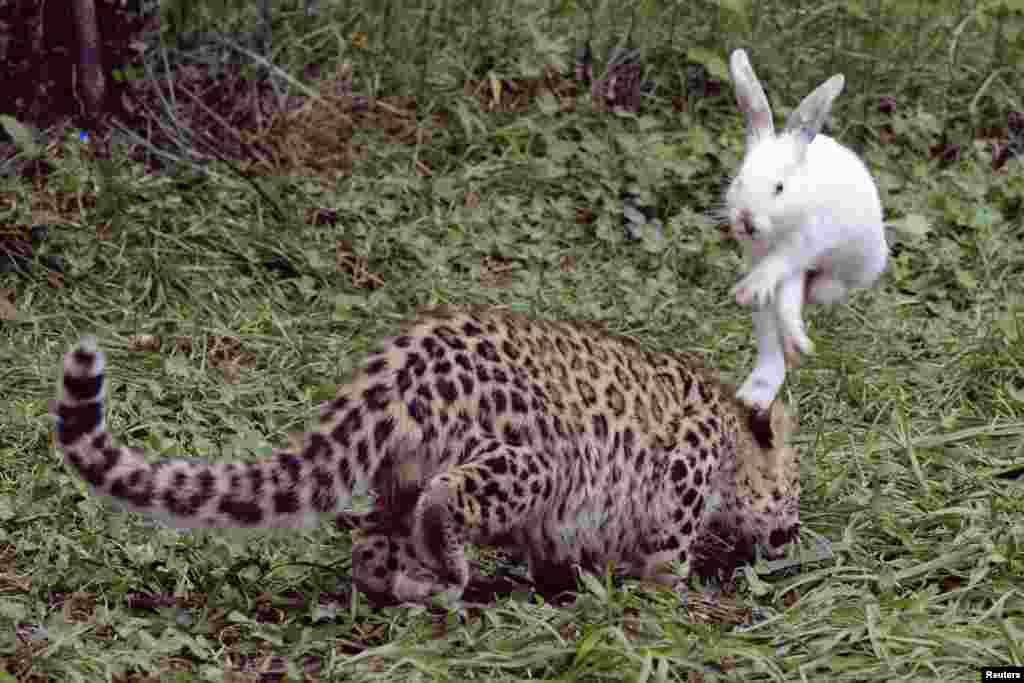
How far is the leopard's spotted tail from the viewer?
469cm

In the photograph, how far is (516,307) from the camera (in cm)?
792

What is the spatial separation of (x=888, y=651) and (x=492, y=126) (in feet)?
16.2

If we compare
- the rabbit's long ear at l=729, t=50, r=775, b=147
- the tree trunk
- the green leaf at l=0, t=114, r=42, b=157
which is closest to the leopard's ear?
the rabbit's long ear at l=729, t=50, r=775, b=147

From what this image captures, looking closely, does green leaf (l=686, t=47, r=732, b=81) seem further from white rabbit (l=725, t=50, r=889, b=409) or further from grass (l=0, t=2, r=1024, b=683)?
white rabbit (l=725, t=50, r=889, b=409)

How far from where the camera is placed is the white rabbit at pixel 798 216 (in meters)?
5.58

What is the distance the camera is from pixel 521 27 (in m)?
10.0

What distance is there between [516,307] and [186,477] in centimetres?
315

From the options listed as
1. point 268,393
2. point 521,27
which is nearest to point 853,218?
point 268,393

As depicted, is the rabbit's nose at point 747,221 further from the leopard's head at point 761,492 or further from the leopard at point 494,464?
the leopard's head at point 761,492

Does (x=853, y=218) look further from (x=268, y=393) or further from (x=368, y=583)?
(x=268, y=393)

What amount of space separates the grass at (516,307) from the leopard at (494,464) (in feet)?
0.70

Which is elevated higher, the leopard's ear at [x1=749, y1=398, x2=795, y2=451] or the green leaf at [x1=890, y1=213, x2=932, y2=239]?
the green leaf at [x1=890, y1=213, x2=932, y2=239]

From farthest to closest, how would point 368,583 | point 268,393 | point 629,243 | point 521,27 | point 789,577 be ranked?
point 521,27
point 629,243
point 268,393
point 789,577
point 368,583

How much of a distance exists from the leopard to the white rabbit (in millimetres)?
493
